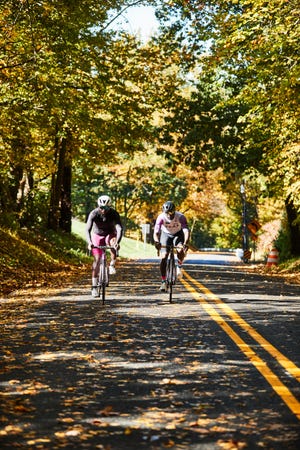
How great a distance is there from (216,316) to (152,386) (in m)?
5.23

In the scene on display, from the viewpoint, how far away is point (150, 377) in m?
7.14

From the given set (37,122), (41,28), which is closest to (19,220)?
(37,122)

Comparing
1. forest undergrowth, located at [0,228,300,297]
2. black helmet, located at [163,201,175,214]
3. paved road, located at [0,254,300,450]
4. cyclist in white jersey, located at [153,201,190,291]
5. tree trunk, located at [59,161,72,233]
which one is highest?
tree trunk, located at [59,161,72,233]

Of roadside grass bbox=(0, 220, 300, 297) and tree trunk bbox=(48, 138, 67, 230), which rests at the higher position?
tree trunk bbox=(48, 138, 67, 230)

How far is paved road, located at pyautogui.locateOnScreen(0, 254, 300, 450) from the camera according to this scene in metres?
5.23

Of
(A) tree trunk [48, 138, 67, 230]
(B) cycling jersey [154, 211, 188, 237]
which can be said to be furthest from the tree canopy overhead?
(B) cycling jersey [154, 211, 188, 237]

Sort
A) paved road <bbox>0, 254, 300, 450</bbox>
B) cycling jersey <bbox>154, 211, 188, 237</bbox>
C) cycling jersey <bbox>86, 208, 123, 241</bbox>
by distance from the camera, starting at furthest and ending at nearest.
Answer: cycling jersey <bbox>154, 211, 188, 237</bbox> < cycling jersey <bbox>86, 208, 123, 241</bbox> < paved road <bbox>0, 254, 300, 450</bbox>

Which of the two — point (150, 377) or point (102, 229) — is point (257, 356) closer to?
point (150, 377)

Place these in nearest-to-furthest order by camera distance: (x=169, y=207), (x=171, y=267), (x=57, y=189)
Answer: (x=169, y=207), (x=171, y=267), (x=57, y=189)

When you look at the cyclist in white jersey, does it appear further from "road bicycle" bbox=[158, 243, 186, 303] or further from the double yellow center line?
the double yellow center line

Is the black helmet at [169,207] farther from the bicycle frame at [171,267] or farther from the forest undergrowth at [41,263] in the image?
the forest undergrowth at [41,263]

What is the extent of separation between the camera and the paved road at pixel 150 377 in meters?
5.23

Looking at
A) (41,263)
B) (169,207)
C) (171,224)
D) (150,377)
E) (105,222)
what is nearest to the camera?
(150,377)

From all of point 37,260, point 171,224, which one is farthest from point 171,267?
point 37,260
